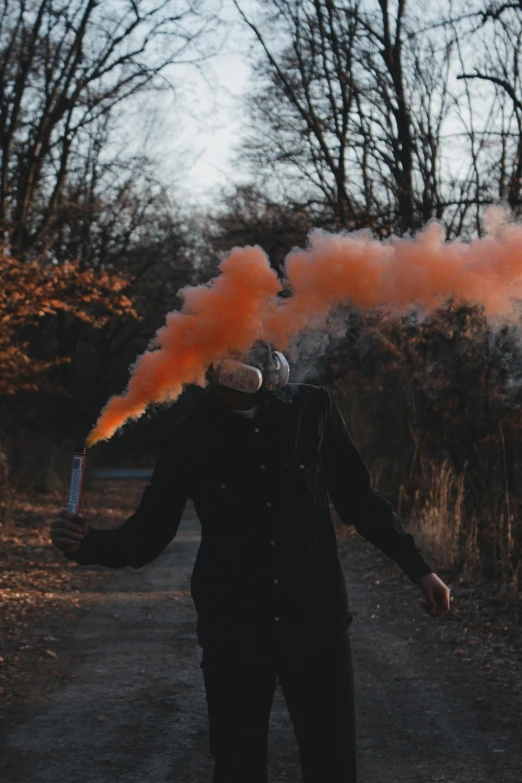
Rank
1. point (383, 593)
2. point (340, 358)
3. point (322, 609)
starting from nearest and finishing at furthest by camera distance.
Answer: point (322, 609)
point (383, 593)
point (340, 358)

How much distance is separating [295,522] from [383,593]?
714 cm

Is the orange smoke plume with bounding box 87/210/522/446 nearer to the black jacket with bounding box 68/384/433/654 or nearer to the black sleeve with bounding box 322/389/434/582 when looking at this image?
the black jacket with bounding box 68/384/433/654

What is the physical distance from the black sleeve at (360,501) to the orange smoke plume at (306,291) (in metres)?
0.44

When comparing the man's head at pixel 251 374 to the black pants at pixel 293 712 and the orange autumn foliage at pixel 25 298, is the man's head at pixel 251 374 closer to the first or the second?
the black pants at pixel 293 712

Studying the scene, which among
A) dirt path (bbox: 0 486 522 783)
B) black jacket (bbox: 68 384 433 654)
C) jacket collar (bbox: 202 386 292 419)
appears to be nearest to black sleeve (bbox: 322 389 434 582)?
black jacket (bbox: 68 384 433 654)

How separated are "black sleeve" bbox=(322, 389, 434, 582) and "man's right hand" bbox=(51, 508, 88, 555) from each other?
908 mm

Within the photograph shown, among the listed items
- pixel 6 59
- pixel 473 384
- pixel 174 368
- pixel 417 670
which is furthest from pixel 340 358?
pixel 174 368

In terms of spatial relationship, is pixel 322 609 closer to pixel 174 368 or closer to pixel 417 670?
pixel 174 368

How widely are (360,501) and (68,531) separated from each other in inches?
40.9

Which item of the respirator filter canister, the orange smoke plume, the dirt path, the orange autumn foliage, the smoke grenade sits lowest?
the dirt path

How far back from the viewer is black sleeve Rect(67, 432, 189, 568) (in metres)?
3.27

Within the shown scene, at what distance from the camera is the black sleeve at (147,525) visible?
129 inches

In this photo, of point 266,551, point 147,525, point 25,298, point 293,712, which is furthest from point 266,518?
point 25,298

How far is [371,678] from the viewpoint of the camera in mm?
6520
